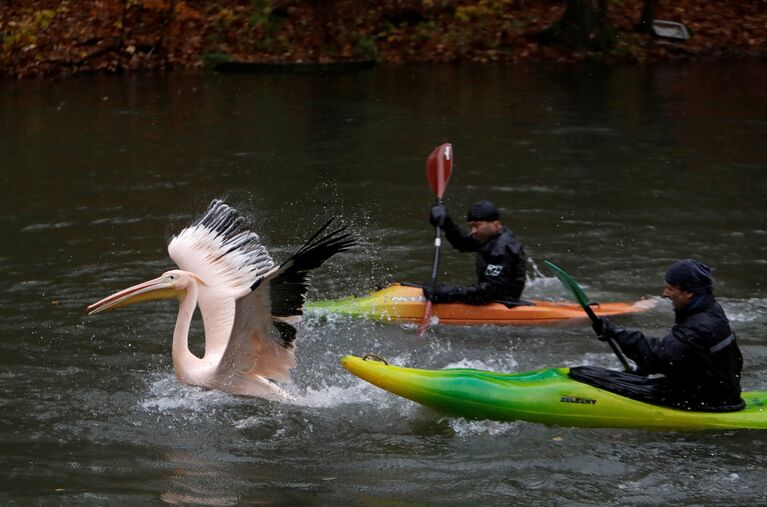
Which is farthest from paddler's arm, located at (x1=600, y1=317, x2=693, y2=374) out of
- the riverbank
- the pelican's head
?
the riverbank

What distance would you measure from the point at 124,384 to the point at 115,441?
0.99 metres

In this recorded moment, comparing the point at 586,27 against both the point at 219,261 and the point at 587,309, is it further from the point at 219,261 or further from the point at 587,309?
the point at 219,261

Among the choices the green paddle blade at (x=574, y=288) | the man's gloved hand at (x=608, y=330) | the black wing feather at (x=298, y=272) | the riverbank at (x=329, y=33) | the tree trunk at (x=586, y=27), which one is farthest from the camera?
the riverbank at (x=329, y=33)

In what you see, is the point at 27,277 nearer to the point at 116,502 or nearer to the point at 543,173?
the point at 116,502

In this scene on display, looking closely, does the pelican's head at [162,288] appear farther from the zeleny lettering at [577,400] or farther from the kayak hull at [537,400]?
the zeleny lettering at [577,400]

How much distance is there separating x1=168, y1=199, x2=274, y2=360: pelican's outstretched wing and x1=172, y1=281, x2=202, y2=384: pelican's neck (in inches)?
3.4

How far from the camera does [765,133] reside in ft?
51.2

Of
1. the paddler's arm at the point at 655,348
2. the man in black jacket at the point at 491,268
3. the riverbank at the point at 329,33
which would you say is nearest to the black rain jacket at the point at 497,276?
the man in black jacket at the point at 491,268

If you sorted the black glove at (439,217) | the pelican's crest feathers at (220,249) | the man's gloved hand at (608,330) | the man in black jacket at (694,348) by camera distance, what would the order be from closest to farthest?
1. the man in black jacket at (694,348)
2. the man's gloved hand at (608,330)
3. the pelican's crest feathers at (220,249)
4. the black glove at (439,217)

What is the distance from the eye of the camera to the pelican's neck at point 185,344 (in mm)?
7371

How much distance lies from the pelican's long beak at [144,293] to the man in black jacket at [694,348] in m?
3.03

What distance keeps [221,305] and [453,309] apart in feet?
8.50

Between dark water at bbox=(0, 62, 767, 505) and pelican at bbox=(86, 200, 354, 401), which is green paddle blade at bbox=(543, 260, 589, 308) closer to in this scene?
dark water at bbox=(0, 62, 767, 505)

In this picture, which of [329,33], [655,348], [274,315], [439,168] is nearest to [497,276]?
[439,168]
